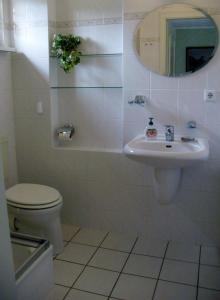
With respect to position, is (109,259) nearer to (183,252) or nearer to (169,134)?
(183,252)

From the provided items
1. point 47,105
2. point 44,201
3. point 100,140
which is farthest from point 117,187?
point 47,105

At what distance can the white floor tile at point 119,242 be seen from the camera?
2.47 m

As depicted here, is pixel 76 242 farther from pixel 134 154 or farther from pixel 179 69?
pixel 179 69

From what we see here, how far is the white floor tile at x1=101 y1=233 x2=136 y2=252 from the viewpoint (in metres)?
2.47

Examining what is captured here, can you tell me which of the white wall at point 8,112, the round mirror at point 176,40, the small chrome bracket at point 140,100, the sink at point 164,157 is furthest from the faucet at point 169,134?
the white wall at point 8,112

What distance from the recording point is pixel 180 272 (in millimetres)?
2152

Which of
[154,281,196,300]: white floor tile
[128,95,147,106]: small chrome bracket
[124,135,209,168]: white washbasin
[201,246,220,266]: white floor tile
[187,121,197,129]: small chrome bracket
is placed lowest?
[154,281,196,300]: white floor tile

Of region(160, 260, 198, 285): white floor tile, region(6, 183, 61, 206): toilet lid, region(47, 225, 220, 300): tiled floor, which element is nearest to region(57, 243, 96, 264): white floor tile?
region(47, 225, 220, 300): tiled floor


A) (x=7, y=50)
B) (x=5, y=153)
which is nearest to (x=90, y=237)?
(x=5, y=153)

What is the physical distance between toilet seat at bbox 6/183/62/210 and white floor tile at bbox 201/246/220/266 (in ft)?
3.68

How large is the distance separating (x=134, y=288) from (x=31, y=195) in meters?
0.96

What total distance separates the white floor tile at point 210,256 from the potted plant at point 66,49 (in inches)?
69.2

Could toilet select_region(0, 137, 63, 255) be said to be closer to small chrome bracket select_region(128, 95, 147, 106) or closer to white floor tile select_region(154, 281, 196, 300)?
white floor tile select_region(154, 281, 196, 300)

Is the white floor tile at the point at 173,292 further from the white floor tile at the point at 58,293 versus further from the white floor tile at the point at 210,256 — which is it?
the white floor tile at the point at 58,293
